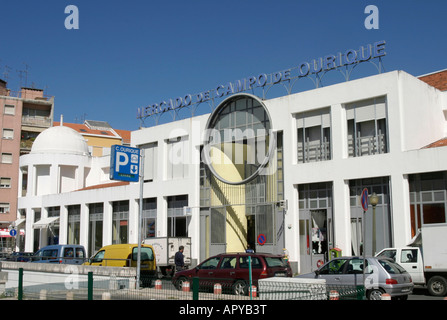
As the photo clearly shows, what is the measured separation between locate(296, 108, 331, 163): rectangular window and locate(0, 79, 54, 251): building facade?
3330cm

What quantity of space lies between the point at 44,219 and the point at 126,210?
1195 cm

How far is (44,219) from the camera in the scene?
45.2 m

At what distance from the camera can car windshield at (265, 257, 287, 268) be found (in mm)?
17356

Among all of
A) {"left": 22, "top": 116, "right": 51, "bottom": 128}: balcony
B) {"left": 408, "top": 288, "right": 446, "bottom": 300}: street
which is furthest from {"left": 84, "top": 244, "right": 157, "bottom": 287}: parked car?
{"left": 22, "top": 116, "right": 51, "bottom": 128}: balcony

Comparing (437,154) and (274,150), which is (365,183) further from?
(274,150)

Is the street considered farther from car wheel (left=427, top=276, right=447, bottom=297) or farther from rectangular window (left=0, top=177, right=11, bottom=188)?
rectangular window (left=0, top=177, right=11, bottom=188)

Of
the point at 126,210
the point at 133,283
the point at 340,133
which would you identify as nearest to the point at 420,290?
the point at 340,133

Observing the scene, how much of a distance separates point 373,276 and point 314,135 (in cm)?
1284

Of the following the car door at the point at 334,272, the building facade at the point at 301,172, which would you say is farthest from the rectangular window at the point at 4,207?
the car door at the point at 334,272

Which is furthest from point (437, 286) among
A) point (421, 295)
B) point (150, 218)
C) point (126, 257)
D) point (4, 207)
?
point (4, 207)

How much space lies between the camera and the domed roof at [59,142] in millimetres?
47537

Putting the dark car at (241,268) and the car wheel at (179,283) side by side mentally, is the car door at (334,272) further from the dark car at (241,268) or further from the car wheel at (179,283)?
the car wheel at (179,283)

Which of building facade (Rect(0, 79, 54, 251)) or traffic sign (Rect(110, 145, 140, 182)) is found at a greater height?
building facade (Rect(0, 79, 54, 251))

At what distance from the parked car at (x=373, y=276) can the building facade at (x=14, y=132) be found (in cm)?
4065
